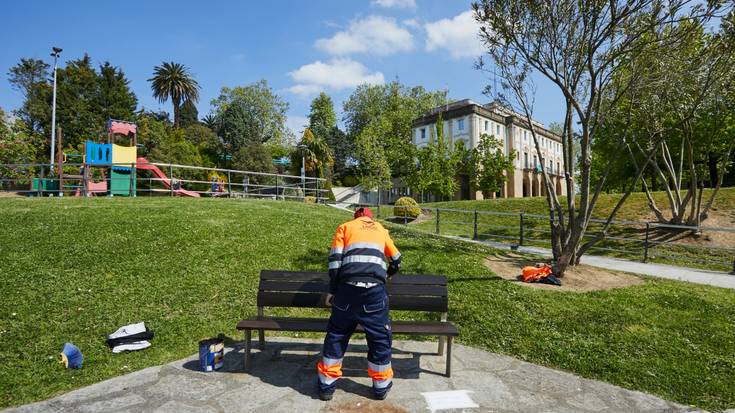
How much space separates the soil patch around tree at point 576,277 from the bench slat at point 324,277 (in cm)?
358

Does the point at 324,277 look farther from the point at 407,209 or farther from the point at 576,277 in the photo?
the point at 407,209

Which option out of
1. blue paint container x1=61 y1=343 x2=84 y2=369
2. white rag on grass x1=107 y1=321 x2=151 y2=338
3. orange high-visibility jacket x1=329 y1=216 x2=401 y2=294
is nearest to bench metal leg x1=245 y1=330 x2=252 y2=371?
orange high-visibility jacket x1=329 y1=216 x2=401 y2=294

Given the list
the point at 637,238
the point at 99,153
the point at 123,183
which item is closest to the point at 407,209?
the point at 637,238

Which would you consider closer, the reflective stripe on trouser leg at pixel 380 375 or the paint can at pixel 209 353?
the reflective stripe on trouser leg at pixel 380 375

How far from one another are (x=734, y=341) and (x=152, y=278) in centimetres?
903

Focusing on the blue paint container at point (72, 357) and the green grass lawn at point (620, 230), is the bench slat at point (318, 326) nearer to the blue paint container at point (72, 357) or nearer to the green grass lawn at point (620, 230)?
the blue paint container at point (72, 357)

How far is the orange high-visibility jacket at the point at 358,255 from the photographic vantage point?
4046 mm

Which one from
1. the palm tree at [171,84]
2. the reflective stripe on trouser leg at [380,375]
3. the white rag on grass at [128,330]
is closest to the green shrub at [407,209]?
the white rag on grass at [128,330]

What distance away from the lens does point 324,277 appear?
498cm

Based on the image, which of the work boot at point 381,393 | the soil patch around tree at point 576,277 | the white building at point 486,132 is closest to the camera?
the work boot at point 381,393

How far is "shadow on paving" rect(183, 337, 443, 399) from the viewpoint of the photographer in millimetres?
4270

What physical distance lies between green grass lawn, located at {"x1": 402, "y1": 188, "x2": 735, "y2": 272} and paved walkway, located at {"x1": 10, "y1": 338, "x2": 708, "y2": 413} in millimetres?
7012

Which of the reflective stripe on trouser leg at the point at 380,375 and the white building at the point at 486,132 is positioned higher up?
the white building at the point at 486,132

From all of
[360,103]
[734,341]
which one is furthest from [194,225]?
[360,103]
